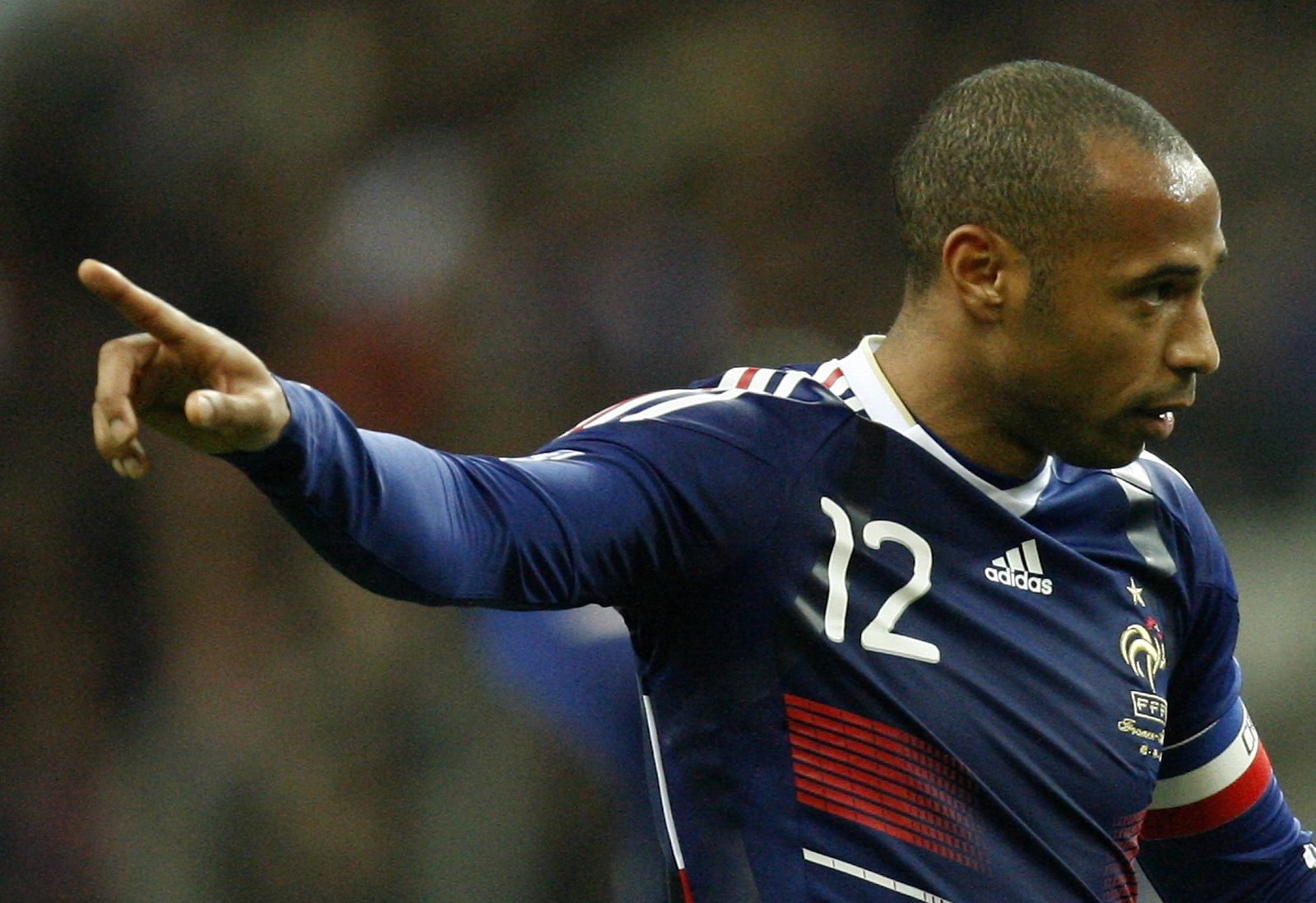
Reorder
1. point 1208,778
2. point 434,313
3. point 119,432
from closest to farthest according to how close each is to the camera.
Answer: point 119,432 → point 1208,778 → point 434,313

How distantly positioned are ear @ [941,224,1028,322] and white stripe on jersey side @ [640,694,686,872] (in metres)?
0.71

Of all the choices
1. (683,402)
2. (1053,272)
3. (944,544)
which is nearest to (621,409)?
(683,402)

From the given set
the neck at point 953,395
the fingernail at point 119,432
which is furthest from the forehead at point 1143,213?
the fingernail at point 119,432

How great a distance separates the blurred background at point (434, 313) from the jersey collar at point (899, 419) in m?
1.65

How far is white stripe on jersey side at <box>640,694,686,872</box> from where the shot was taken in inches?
95.4

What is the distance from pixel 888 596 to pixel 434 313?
3.44 m

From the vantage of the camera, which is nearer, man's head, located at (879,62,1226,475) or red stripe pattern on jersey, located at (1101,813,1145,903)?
man's head, located at (879,62,1226,475)

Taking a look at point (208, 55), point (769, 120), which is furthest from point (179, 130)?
point (769, 120)

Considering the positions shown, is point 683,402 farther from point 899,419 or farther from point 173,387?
point 173,387

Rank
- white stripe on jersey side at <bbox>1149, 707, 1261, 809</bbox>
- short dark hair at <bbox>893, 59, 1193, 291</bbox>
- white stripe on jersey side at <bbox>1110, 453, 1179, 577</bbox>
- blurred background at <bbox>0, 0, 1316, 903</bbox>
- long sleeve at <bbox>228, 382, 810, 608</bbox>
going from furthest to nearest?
blurred background at <bbox>0, 0, 1316, 903</bbox> < white stripe on jersey side at <bbox>1149, 707, 1261, 809</bbox> < white stripe on jersey side at <bbox>1110, 453, 1179, 577</bbox> < short dark hair at <bbox>893, 59, 1193, 291</bbox> < long sleeve at <bbox>228, 382, 810, 608</bbox>

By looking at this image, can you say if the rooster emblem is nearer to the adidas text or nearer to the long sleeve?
the adidas text

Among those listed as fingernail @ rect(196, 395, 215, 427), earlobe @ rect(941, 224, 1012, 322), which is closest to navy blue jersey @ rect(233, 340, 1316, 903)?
earlobe @ rect(941, 224, 1012, 322)

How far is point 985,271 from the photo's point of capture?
8.14 feet

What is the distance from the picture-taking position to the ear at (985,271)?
2459 mm
